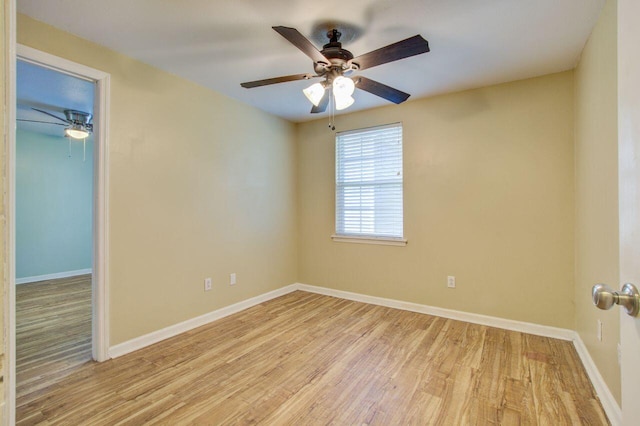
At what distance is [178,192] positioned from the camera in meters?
2.84

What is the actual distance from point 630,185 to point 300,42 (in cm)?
159

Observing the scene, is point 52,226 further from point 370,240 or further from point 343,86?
point 343,86

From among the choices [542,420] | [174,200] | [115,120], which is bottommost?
[542,420]

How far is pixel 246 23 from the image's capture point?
2.00m

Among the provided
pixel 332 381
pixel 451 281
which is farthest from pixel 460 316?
pixel 332 381

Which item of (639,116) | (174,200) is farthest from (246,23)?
(639,116)

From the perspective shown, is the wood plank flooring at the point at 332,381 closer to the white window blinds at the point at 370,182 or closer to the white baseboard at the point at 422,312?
the white baseboard at the point at 422,312

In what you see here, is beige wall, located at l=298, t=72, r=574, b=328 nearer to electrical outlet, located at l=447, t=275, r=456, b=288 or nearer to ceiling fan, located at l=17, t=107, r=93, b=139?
electrical outlet, located at l=447, t=275, r=456, b=288

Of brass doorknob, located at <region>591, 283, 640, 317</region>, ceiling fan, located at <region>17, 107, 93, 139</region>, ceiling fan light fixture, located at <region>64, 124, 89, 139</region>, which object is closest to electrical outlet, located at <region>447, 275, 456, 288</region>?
brass doorknob, located at <region>591, 283, 640, 317</region>

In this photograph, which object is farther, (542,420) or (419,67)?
(419,67)

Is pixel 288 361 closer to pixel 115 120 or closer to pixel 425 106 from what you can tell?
pixel 115 120

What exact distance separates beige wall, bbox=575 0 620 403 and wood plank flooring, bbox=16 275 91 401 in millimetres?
3567

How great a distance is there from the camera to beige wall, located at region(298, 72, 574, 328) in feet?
8.85

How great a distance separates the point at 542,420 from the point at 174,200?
10.2ft
